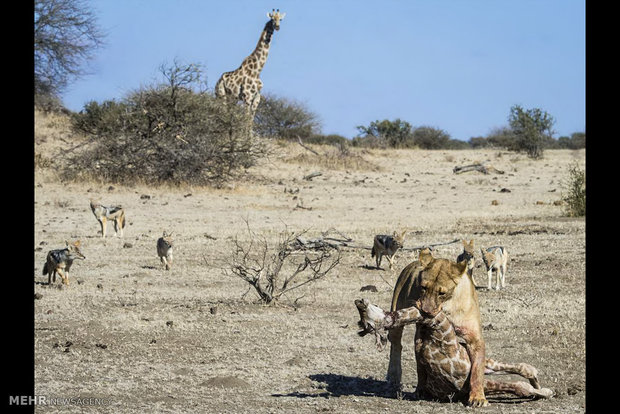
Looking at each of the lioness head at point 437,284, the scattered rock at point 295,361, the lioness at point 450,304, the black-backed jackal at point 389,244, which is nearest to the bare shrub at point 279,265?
the black-backed jackal at point 389,244

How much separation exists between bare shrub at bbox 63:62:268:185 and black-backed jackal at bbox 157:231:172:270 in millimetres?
10471

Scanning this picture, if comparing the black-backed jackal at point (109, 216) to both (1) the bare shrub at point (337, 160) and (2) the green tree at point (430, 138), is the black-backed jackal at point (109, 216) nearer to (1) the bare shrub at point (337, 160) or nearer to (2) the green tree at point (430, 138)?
(1) the bare shrub at point (337, 160)

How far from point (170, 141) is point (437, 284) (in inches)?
769

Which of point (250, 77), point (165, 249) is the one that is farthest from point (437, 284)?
point (250, 77)

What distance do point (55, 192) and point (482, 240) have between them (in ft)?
37.3

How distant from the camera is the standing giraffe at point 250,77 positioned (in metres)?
28.0

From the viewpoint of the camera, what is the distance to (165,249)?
12.5 m

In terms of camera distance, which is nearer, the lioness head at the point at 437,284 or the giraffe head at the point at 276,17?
the lioness head at the point at 437,284

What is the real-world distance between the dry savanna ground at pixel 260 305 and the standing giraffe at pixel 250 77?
207 inches
